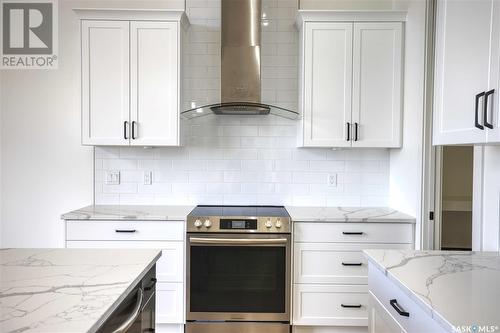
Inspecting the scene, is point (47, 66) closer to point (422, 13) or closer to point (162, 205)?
point (162, 205)

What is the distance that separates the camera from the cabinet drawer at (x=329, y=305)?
262 centimetres

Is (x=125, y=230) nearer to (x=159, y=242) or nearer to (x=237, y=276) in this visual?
(x=159, y=242)

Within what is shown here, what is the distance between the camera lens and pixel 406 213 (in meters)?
2.78

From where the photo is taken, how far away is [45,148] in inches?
123

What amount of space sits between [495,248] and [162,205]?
94.9 inches

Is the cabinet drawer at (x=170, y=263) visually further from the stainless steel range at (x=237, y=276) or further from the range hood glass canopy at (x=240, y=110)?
the range hood glass canopy at (x=240, y=110)

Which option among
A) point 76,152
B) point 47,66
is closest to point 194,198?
point 76,152

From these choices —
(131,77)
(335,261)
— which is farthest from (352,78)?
(131,77)

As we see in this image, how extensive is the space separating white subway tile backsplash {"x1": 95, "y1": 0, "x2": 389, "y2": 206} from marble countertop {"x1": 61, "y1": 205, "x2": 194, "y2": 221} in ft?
0.68

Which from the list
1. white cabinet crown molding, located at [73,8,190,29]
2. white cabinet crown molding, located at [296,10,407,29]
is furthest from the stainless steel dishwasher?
white cabinet crown molding, located at [296,10,407,29]

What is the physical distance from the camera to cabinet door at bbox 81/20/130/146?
277cm
